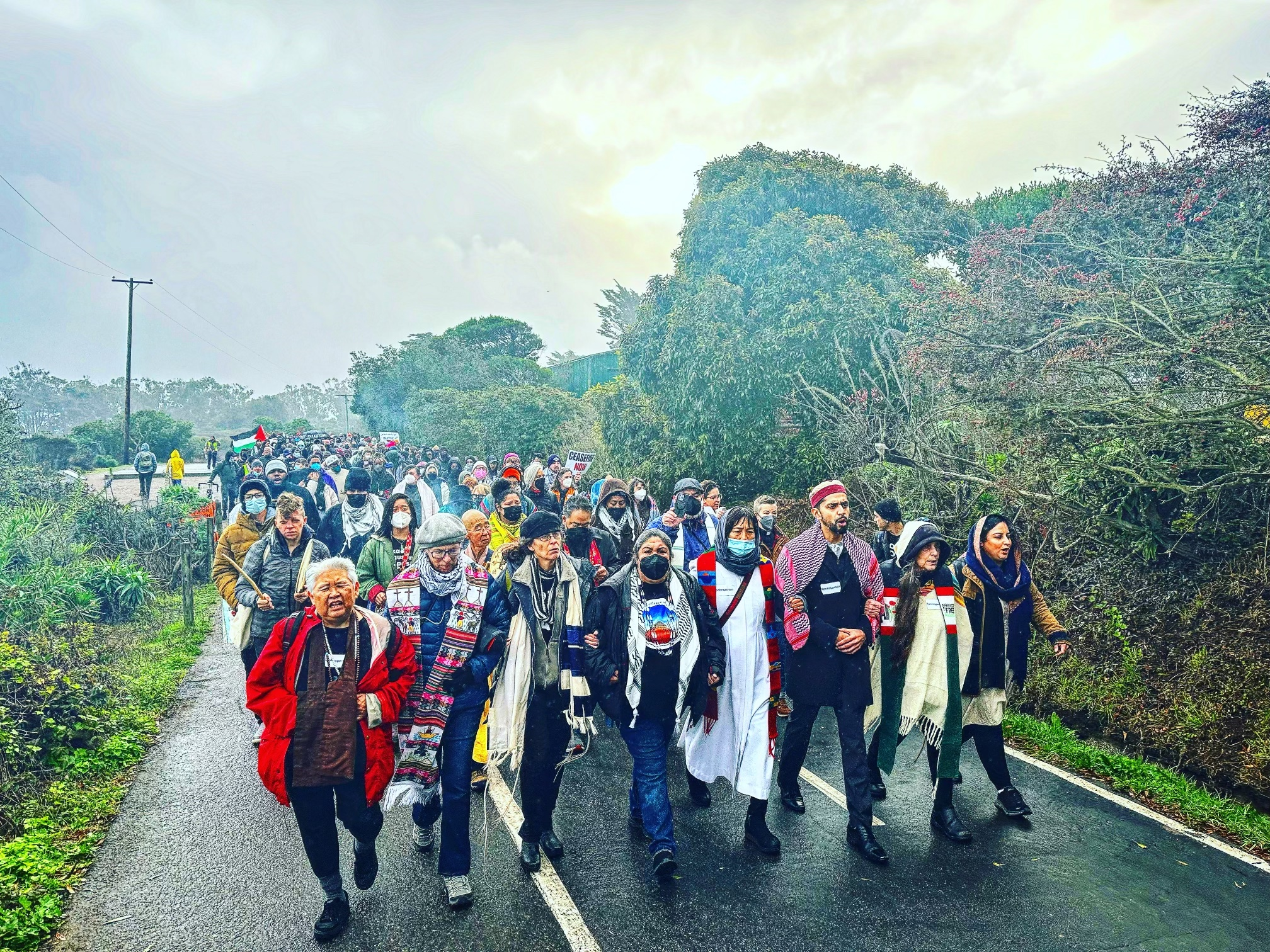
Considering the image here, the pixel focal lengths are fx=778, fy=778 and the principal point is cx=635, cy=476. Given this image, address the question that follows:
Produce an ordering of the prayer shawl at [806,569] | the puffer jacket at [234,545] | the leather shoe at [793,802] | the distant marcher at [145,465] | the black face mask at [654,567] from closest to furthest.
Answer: the black face mask at [654,567] < the prayer shawl at [806,569] < the leather shoe at [793,802] < the puffer jacket at [234,545] < the distant marcher at [145,465]

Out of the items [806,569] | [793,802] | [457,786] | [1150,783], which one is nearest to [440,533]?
[457,786]

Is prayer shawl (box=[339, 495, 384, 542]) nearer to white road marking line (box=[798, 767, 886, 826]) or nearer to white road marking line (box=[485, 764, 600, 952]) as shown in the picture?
white road marking line (box=[485, 764, 600, 952])

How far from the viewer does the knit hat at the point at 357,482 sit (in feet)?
22.8

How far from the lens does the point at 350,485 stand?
698 centimetres

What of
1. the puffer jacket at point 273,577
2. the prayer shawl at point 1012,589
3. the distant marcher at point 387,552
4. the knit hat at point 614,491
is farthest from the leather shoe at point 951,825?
the puffer jacket at point 273,577

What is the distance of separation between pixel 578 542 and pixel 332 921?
2.79 meters

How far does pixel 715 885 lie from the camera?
4102 millimetres

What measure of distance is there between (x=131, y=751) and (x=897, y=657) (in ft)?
18.4

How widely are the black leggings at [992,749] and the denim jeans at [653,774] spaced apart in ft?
6.60

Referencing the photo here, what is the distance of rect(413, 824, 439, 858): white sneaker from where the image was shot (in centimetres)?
452

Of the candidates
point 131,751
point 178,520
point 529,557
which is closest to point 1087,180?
point 529,557

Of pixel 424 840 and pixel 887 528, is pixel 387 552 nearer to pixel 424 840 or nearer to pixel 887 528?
pixel 424 840

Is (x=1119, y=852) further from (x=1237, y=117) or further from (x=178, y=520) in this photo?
(x=178, y=520)

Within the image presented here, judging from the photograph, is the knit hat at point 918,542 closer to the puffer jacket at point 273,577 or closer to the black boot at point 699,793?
the black boot at point 699,793
